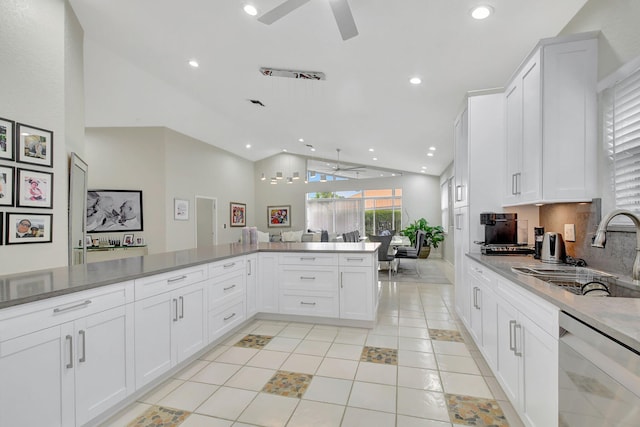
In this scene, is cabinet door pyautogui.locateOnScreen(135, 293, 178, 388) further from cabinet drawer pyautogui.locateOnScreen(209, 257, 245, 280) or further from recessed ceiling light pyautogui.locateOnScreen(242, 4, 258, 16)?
recessed ceiling light pyautogui.locateOnScreen(242, 4, 258, 16)

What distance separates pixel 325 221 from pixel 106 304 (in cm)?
898

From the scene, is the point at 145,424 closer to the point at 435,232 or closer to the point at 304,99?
the point at 304,99

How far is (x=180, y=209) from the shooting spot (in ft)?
21.8

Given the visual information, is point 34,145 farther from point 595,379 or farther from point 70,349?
point 595,379

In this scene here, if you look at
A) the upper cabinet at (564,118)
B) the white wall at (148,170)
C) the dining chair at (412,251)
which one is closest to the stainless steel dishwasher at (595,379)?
the upper cabinet at (564,118)

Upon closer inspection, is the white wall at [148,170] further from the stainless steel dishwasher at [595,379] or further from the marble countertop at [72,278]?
the stainless steel dishwasher at [595,379]

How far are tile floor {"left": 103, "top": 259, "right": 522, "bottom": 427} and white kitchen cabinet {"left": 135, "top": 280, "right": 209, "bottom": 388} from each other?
0.18 meters

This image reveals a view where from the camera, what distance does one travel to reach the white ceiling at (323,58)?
2.30 metres

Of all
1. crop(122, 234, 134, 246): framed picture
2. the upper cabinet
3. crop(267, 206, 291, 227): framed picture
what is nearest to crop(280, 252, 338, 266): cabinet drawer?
the upper cabinet

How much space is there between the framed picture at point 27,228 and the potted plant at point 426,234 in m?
7.34

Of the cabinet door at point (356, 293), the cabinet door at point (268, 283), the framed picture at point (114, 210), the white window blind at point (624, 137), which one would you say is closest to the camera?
the white window blind at point (624, 137)

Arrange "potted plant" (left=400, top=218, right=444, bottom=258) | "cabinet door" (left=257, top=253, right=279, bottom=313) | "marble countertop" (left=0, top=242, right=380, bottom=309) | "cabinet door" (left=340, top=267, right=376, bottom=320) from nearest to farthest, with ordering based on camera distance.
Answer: "marble countertop" (left=0, top=242, right=380, bottom=309) < "cabinet door" (left=340, top=267, right=376, bottom=320) < "cabinet door" (left=257, top=253, right=279, bottom=313) < "potted plant" (left=400, top=218, right=444, bottom=258)

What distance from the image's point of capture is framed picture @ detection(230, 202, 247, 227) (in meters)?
8.90

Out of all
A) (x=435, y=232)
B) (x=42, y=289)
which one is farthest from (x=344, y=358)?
(x=435, y=232)
